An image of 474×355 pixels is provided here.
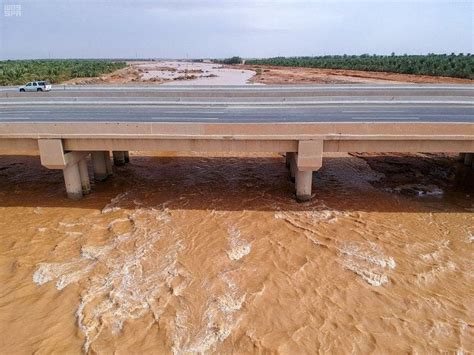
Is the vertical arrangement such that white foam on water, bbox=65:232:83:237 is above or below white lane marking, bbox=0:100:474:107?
below

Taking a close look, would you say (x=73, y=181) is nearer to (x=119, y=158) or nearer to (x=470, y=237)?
(x=119, y=158)

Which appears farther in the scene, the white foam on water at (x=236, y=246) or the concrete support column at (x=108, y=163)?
the concrete support column at (x=108, y=163)

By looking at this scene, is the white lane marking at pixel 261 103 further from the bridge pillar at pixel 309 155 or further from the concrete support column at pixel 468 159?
the bridge pillar at pixel 309 155

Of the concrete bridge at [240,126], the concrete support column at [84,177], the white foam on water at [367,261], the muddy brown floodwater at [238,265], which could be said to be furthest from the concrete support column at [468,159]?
the concrete support column at [84,177]

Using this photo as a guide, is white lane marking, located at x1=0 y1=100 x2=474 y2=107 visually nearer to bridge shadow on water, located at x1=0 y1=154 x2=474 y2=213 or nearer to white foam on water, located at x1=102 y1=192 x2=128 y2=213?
bridge shadow on water, located at x1=0 y1=154 x2=474 y2=213

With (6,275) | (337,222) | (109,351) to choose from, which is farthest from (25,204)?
(337,222)

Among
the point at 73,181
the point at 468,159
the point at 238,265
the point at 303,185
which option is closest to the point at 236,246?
the point at 238,265

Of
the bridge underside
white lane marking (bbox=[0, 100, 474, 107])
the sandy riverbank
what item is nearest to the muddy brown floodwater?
the bridge underside
